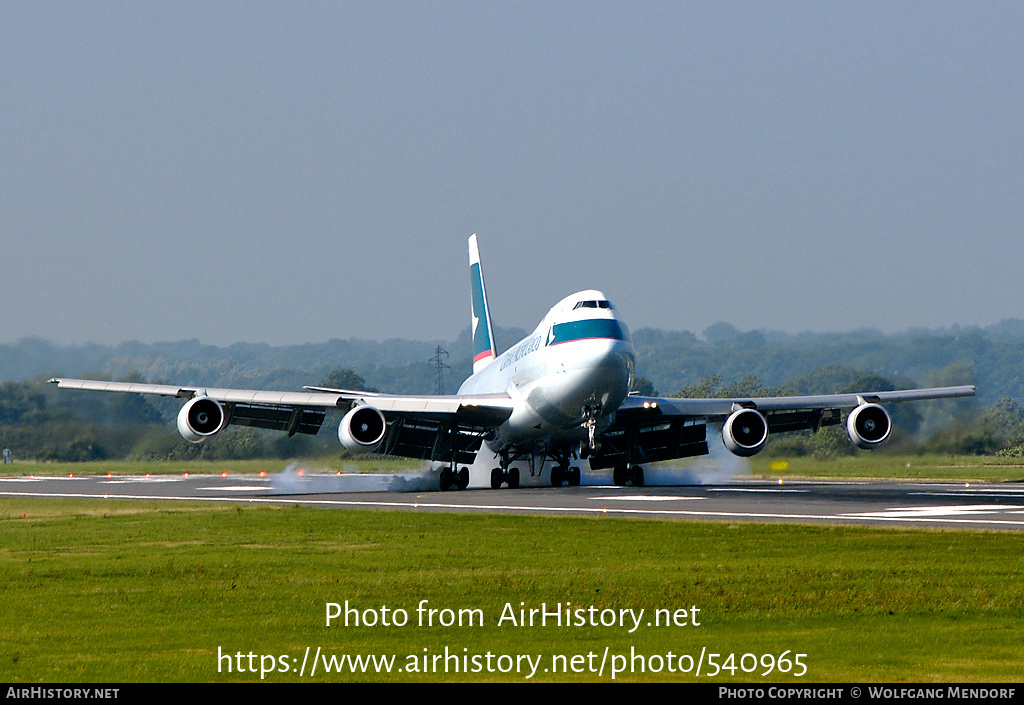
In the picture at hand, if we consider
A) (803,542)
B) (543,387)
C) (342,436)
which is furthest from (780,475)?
(803,542)

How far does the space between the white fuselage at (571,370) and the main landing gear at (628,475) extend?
2.81 meters

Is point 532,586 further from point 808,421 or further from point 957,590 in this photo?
point 808,421

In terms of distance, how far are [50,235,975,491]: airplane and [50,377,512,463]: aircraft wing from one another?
0.05 metres

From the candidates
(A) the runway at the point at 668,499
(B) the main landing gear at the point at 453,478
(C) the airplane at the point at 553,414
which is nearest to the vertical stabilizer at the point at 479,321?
(C) the airplane at the point at 553,414

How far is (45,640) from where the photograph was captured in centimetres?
1255

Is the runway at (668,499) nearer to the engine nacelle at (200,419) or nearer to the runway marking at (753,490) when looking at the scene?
the runway marking at (753,490)

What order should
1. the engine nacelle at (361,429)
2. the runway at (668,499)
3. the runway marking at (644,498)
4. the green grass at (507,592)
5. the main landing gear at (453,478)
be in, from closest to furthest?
the green grass at (507,592), the runway at (668,499), the runway marking at (644,498), the engine nacelle at (361,429), the main landing gear at (453,478)

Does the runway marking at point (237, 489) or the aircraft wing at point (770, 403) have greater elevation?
the aircraft wing at point (770, 403)

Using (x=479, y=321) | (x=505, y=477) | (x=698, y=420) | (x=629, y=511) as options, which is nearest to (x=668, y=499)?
(x=629, y=511)

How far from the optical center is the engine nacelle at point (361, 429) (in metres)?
40.8

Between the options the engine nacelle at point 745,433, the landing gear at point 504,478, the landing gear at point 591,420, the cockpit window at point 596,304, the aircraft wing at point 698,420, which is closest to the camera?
the landing gear at point 591,420

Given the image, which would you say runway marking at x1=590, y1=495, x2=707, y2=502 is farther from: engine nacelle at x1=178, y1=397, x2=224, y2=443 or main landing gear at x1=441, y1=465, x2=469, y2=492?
engine nacelle at x1=178, y1=397, x2=224, y2=443

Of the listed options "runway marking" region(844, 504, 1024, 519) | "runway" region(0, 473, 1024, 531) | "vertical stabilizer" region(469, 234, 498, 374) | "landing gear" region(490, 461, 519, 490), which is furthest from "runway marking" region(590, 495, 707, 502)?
"vertical stabilizer" region(469, 234, 498, 374)

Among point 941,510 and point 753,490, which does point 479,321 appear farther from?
point 941,510
